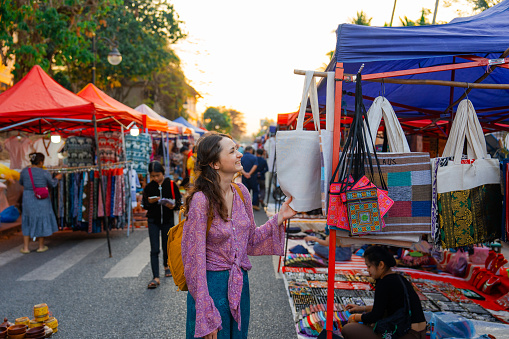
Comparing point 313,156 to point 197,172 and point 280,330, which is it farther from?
point 280,330

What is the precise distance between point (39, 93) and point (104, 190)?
2.26m

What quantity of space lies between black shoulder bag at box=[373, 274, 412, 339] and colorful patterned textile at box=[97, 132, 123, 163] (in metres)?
8.73

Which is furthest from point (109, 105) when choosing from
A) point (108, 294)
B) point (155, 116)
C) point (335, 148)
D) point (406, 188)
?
point (406, 188)

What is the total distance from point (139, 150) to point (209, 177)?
10.2 m

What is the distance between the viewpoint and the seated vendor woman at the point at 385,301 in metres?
3.16

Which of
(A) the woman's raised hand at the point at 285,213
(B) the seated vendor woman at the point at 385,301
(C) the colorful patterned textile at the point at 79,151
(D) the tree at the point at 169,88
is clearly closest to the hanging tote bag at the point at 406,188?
(A) the woman's raised hand at the point at 285,213

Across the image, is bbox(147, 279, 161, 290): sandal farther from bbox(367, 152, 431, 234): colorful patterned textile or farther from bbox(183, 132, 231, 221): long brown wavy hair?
bbox(367, 152, 431, 234): colorful patterned textile

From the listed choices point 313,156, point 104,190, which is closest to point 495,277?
point 313,156

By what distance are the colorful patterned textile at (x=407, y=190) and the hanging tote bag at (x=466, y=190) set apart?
8 centimetres

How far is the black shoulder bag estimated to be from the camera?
123 inches

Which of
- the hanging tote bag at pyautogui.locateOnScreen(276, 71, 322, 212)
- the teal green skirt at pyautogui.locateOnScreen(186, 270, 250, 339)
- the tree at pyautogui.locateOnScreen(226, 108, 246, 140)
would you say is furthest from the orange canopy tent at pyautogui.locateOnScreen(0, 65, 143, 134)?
the tree at pyautogui.locateOnScreen(226, 108, 246, 140)

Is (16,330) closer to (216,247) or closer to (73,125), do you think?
(216,247)

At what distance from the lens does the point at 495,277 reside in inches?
191

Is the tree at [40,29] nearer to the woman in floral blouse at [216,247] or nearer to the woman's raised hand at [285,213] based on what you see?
the woman in floral blouse at [216,247]
